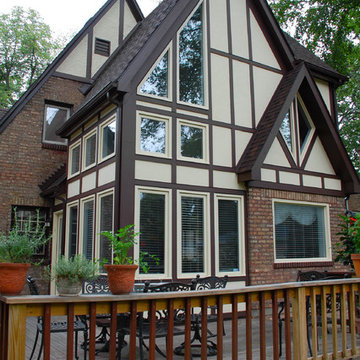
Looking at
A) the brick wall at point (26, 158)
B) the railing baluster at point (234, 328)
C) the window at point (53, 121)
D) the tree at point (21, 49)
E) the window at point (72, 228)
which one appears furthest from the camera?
the tree at point (21, 49)

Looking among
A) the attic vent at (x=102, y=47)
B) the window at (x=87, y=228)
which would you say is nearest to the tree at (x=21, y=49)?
the attic vent at (x=102, y=47)

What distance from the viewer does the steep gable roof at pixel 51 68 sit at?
11.5 m

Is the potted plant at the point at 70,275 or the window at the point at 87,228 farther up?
the window at the point at 87,228

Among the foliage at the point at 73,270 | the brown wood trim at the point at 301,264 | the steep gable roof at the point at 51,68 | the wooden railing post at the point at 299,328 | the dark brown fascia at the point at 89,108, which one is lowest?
the wooden railing post at the point at 299,328

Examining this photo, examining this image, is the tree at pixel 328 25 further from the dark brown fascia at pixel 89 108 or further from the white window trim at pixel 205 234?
the dark brown fascia at pixel 89 108

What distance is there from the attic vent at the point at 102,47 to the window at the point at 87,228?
19.9 ft

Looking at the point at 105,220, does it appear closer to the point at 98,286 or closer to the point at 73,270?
the point at 98,286

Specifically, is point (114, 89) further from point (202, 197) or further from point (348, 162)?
point (348, 162)

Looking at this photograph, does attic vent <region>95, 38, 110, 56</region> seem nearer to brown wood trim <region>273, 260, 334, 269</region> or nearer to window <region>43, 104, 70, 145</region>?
window <region>43, 104, 70, 145</region>

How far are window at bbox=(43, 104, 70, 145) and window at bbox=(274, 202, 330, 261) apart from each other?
6.67 metres

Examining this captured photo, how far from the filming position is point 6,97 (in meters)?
24.9

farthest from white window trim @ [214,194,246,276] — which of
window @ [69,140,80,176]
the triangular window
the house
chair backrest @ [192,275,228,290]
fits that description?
window @ [69,140,80,176]

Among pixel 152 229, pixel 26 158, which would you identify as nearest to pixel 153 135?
pixel 152 229

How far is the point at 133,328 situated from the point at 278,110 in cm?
756
